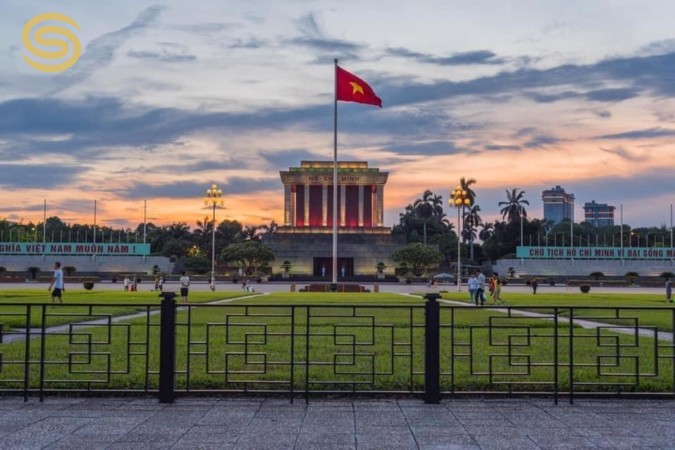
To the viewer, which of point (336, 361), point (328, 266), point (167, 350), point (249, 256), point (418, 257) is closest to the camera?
point (167, 350)

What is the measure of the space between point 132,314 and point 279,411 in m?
16.3

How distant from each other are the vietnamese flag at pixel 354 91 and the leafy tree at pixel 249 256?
152 ft

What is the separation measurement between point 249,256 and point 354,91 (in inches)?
1848

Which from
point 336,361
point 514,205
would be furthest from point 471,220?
point 336,361

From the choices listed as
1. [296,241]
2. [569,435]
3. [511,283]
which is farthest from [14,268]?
[569,435]

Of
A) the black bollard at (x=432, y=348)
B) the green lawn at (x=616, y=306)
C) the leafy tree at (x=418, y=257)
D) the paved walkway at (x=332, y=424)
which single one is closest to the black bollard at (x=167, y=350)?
the paved walkway at (x=332, y=424)

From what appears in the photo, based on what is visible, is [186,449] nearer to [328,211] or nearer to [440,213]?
[328,211]

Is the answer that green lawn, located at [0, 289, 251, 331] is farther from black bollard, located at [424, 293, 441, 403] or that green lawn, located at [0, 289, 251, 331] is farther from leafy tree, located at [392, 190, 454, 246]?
leafy tree, located at [392, 190, 454, 246]

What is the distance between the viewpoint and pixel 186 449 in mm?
6184

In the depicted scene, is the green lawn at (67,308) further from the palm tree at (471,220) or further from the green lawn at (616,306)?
the palm tree at (471,220)

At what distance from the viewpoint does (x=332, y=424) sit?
7.23 m

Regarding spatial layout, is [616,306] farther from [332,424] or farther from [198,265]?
[198,265]

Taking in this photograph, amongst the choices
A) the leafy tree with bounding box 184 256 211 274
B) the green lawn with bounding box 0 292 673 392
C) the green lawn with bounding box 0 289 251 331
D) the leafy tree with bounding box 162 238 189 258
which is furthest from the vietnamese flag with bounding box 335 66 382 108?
the leafy tree with bounding box 162 238 189 258

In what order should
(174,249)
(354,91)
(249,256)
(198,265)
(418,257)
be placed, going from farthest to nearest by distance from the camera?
(174,249) < (198,265) < (249,256) < (418,257) < (354,91)
